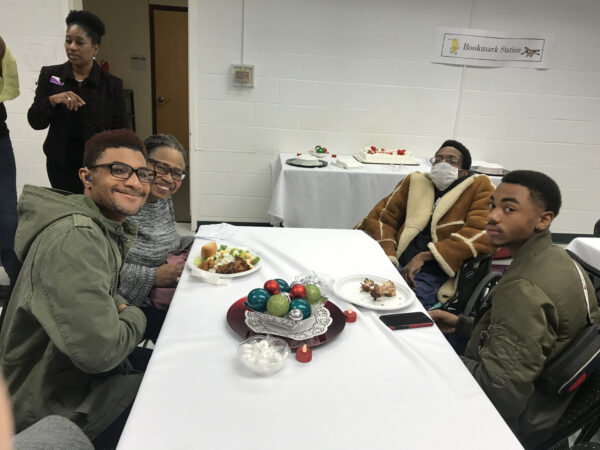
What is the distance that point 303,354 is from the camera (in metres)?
1.12

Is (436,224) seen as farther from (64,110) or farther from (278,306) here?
(64,110)

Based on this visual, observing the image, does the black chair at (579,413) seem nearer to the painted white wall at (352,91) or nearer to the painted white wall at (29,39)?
the painted white wall at (352,91)

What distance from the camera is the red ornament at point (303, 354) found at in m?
1.12

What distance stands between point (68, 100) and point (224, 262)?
156cm

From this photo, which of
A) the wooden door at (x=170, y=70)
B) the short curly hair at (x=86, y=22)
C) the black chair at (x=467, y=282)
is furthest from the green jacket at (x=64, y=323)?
the wooden door at (x=170, y=70)

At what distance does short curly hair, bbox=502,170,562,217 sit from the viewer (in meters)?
1.44

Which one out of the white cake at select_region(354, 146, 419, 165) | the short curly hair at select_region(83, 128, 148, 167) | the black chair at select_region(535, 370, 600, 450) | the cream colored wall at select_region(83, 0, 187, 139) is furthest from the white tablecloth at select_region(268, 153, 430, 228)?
the cream colored wall at select_region(83, 0, 187, 139)

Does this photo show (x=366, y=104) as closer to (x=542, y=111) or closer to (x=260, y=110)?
(x=260, y=110)

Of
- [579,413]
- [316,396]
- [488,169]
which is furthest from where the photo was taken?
[488,169]

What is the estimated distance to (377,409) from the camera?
0.99 m

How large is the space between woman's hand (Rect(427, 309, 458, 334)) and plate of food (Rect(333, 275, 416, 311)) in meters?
0.24

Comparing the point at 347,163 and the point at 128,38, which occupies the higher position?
the point at 128,38

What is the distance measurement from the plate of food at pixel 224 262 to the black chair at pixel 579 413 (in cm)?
107

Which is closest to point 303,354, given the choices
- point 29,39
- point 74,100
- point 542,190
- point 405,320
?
point 405,320
